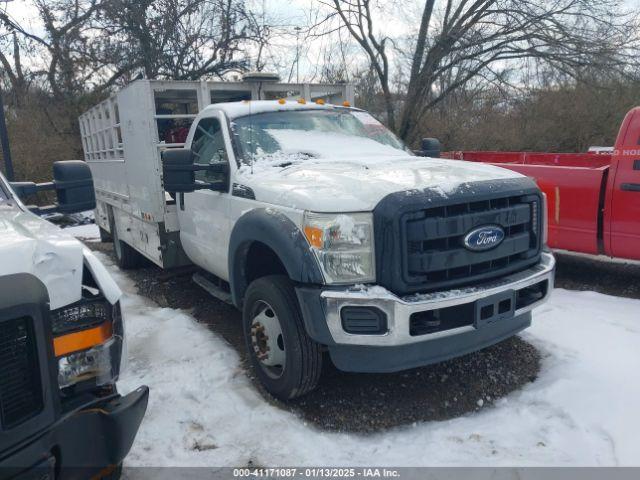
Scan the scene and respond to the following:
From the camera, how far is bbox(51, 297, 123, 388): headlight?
2.04 metres

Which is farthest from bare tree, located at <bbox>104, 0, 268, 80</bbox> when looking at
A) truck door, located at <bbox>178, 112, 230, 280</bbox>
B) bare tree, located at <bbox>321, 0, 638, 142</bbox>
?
truck door, located at <bbox>178, 112, 230, 280</bbox>

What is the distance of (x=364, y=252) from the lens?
9.59ft

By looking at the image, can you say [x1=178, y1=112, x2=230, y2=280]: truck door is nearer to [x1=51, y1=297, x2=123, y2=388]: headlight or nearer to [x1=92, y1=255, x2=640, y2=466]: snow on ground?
[x1=92, y1=255, x2=640, y2=466]: snow on ground

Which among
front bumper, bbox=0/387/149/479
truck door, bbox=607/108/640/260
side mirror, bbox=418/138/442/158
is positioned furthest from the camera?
truck door, bbox=607/108/640/260

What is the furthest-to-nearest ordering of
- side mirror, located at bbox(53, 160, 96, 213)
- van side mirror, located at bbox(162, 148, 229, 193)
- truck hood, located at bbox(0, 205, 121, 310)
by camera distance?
van side mirror, located at bbox(162, 148, 229, 193) → side mirror, located at bbox(53, 160, 96, 213) → truck hood, located at bbox(0, 205, 121, 310)

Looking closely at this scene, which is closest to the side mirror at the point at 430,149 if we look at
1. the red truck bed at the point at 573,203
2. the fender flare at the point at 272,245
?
the red truck bed at the point at 573,203

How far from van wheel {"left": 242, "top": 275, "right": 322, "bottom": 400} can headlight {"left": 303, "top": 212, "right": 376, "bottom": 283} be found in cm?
47

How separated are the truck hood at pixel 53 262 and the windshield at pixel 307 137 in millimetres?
2007

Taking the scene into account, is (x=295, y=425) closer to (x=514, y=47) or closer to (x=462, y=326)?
(x=462, y=326)

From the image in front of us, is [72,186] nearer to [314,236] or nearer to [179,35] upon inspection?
[314,236]

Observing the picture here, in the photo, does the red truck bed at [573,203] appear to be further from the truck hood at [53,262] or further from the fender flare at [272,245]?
the truck hood at [53,262]

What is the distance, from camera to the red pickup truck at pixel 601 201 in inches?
212

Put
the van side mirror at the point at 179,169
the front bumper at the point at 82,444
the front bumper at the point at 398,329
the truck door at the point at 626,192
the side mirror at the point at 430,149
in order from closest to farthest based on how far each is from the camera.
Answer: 1. the front bumper at the point at 82,444
2. the front bumper at the point at 398,329
3. the van side mirror at the point at 179,169
4. the side mirror at the point at 430,149
5. the truck door at the point at 626,192

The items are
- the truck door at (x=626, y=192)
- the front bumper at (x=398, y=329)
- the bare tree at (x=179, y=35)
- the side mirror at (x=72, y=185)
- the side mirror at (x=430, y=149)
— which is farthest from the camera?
the bare tree at (x=179, y=35)
